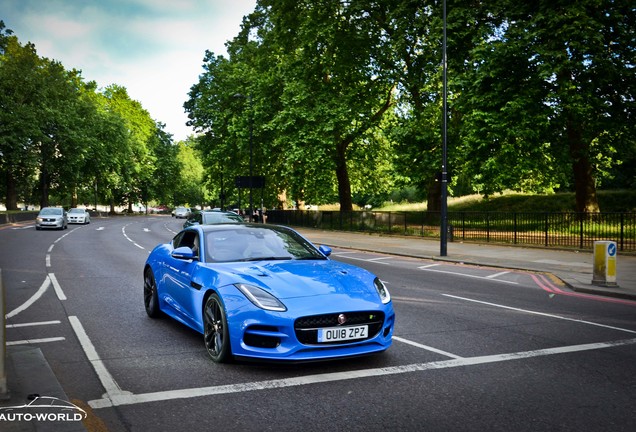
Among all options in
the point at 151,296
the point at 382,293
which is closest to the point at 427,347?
the point at 382,293

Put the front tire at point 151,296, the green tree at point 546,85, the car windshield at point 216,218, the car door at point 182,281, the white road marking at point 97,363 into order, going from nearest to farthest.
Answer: the white road marking at point 97,363 < the car door at point 182,281 < the front tire at point 151,296 < the car windshield at point 216,218 < the green tree at point 546,85

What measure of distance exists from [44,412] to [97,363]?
5.42 ft

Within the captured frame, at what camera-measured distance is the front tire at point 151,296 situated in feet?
26.0

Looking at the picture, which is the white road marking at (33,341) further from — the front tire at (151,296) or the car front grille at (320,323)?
the car front grille at (320,323)

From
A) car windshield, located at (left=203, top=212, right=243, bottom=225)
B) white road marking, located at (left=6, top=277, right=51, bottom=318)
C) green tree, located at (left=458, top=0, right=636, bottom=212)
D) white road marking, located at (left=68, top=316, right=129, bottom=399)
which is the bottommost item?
white road marking, located at (left=68, top=316, right=129, bottom=399)

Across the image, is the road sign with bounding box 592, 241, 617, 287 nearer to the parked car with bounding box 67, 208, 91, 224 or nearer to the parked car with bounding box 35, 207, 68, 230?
the parked car with bounding box 35, 207, 68, 230

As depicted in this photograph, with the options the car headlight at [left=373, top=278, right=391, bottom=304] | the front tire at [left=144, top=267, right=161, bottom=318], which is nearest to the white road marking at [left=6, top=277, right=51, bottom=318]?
the front tire at [left=144, top=267, right=161, bottom=318]

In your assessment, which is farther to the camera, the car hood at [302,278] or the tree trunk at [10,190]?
the tree trunk at [10,190]

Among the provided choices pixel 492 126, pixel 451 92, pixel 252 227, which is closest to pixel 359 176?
pixel 451 92

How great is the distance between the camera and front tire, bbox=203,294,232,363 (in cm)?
543

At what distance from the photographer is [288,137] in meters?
33.0

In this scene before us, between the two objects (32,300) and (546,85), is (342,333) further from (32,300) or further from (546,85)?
(546,85)

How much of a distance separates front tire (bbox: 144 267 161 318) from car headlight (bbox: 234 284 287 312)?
298 centimetres

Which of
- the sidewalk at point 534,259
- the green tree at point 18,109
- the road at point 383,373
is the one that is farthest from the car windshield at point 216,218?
the green tree at point 18,109
